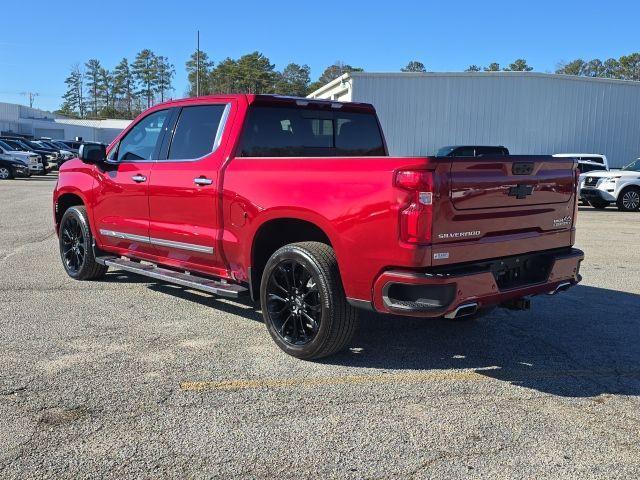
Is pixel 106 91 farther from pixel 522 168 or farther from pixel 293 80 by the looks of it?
pixel 522 168

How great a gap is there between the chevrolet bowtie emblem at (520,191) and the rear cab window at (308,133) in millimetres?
1987

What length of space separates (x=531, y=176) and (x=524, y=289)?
2.70ft

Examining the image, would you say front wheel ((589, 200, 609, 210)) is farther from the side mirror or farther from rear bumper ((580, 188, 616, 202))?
the side mirror

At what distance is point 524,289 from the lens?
4.58 meters

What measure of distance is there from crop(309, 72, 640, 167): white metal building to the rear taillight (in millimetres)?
22894

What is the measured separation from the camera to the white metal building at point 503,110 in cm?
2725

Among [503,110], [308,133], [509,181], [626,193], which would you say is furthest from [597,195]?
[509,181]

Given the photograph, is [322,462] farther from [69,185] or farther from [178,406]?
[69,185]

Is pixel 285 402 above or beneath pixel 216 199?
beneath

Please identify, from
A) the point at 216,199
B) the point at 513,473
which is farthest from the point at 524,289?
the point at 216,199

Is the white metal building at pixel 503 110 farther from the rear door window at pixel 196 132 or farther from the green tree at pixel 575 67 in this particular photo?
the green tree at pixel 575 67

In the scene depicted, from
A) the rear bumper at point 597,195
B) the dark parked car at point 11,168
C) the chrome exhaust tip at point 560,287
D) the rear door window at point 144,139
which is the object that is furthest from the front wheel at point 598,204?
the dark parked car at point 11,168

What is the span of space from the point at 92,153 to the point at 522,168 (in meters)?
4.34

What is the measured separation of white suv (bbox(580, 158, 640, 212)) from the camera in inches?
730
